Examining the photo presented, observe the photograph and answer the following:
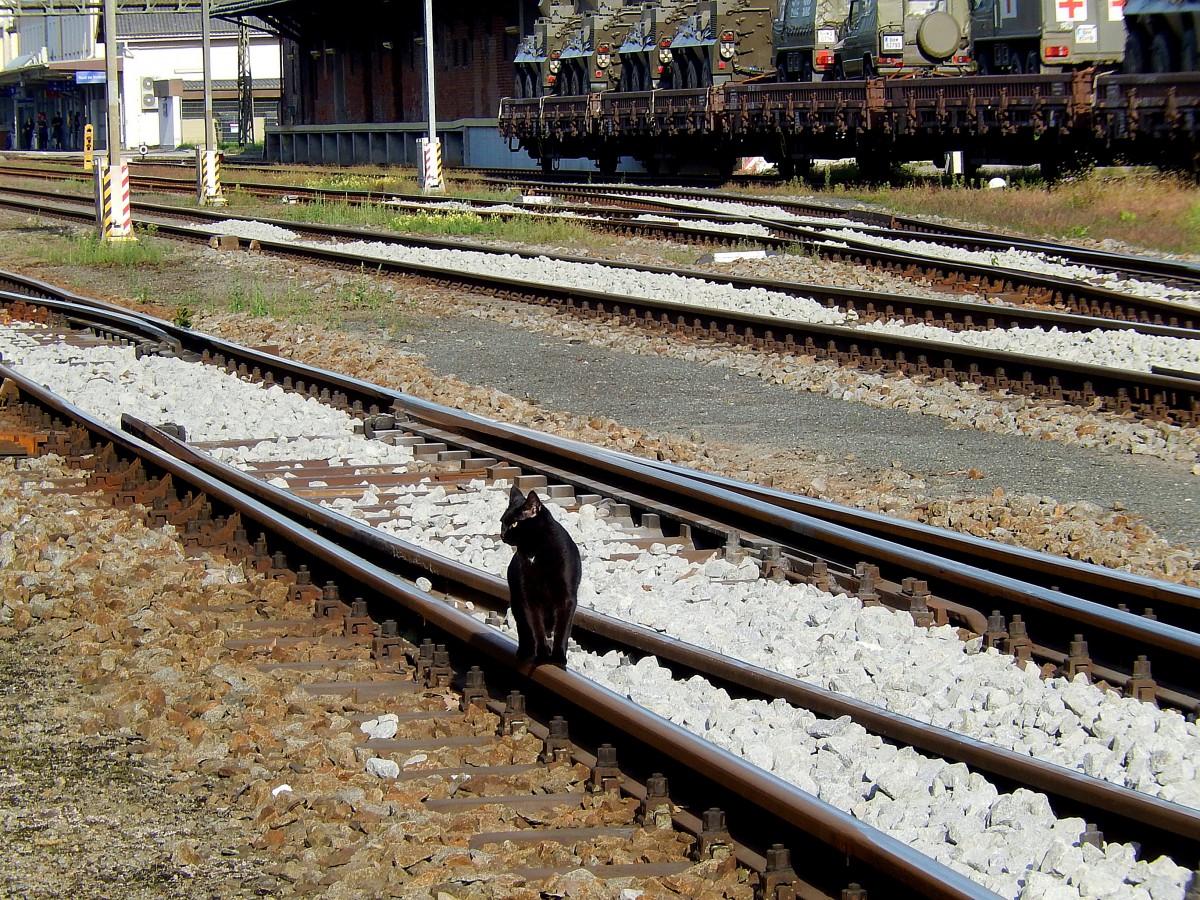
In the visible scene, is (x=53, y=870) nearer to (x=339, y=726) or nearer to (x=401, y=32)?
(x=339, y=726)

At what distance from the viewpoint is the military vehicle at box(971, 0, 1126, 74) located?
1204 inches

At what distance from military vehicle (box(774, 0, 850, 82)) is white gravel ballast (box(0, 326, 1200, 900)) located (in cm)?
2992

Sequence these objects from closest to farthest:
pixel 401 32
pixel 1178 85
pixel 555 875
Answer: pixel 555 875
pixel 1178 85
pixel 401 32

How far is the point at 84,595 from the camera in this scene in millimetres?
6098

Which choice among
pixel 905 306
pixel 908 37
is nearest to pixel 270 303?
pixel 905 306

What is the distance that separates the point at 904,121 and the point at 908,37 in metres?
4.90

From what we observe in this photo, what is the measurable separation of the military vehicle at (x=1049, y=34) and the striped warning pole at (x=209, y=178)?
1616cm

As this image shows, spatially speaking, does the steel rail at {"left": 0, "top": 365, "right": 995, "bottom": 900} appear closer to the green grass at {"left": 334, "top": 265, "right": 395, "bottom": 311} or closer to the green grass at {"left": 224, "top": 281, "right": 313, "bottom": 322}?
the green grass at {"left": 224, "top": 281, "right": 313, "bottom": 322}

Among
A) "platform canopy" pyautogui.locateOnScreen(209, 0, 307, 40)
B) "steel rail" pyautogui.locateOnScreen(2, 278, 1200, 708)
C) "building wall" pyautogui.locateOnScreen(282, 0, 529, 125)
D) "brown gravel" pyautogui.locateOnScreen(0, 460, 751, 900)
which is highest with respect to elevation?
"platform canopy" pyautogui.locateOnScreen(209, 0, 307, 40)

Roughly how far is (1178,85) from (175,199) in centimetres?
2075

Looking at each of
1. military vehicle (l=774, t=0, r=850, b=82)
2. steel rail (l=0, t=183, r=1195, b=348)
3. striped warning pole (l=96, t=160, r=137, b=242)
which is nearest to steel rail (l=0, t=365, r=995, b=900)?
steel rail (l=0, t=183, r=1195, b=348)

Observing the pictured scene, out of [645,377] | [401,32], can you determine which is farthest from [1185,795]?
[401,32]

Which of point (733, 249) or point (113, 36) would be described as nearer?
point (733, 249)

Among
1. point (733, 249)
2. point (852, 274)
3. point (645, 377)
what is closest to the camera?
point (645, 377)
